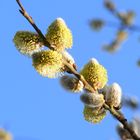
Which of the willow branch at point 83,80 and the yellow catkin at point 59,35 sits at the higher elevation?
the yellow catkin at point 59,35

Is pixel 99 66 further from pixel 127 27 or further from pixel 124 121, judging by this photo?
pixel 127 27

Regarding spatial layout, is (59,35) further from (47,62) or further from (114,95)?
(114,95)

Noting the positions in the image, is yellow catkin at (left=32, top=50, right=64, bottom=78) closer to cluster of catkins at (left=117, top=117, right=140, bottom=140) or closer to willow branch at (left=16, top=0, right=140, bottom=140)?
willow branch at (left=16, top=0, right=140, bottom=140)

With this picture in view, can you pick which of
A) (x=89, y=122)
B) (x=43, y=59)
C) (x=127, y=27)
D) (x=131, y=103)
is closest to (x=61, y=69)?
(x=43, y=59)

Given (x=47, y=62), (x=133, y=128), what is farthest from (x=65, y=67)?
(x=133, y=128)

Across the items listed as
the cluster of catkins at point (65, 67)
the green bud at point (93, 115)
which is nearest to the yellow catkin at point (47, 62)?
the cluster of catkins at point (65, 67)

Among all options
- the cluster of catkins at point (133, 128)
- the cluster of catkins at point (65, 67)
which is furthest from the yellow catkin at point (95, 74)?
the cluster of catkins at point (133, 128)

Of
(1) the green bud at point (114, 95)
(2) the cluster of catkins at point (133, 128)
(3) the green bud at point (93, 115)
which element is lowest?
(2) the cluster of catkins at point (133, 128)

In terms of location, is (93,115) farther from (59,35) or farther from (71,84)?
(59,35)

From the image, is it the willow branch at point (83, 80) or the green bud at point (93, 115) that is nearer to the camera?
the willow branch at point (83, 80)

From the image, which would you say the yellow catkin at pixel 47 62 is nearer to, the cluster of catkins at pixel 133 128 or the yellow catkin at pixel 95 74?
the yellow catkin at pixel 95 74
